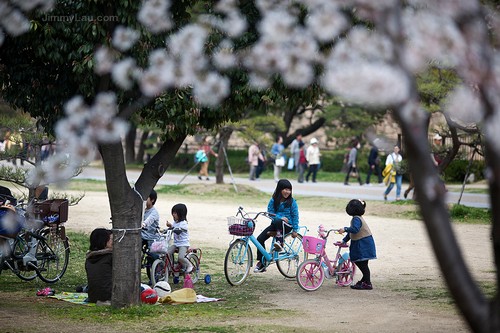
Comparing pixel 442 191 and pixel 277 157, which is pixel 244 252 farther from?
pixel 277 157

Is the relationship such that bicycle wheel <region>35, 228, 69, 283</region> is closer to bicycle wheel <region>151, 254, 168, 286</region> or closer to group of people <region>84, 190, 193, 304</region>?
group of people <region>84, 190, 193, 304</region>

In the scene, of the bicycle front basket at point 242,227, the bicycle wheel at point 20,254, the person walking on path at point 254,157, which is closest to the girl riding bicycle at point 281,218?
the bicycle front basket at point 242,227

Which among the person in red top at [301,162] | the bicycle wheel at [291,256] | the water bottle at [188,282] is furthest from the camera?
the person in red top at [301,162]

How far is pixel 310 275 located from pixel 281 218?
101 centimetres

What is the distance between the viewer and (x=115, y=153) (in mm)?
9016

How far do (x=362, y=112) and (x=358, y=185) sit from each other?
8542 mm

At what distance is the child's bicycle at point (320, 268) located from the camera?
10.8m

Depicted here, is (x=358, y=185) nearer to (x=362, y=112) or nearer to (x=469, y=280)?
(x=362, y=112)

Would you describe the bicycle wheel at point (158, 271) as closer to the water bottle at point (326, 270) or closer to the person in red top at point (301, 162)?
the water bottle at point (326, 270)

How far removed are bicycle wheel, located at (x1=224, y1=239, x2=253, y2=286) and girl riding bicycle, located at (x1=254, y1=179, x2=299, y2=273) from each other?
328mm

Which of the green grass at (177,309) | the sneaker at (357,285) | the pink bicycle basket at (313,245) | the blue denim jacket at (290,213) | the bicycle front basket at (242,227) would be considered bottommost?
the green grass at (177,309)

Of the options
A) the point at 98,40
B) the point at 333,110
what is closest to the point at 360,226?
the point at 98,40

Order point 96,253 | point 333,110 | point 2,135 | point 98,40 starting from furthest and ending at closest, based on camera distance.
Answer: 1. point 333,110
2. point 2,135
3. point 96,253
4. point 98,40

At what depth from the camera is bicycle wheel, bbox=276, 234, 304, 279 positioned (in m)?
11.5
